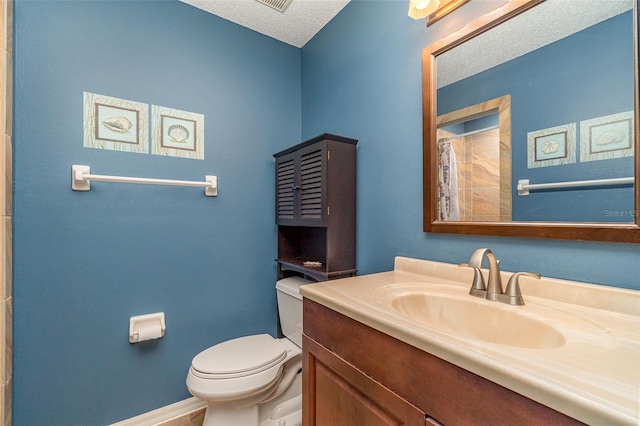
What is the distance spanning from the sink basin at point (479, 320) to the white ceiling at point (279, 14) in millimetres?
1619

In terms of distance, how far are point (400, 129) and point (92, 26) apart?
155 cm

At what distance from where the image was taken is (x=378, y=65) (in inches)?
54.2

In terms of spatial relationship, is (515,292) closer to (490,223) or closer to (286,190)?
(490,223)

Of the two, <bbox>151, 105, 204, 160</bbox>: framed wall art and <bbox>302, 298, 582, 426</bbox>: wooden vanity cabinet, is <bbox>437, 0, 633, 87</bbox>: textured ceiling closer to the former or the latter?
<bbox>302, 298, 582, 426</bbox>: wooden vanity cabinet

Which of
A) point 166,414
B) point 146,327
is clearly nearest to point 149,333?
point 146,327

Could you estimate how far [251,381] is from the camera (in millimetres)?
1224

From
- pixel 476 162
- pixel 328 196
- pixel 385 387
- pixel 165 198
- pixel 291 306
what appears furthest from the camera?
pixel 291 306

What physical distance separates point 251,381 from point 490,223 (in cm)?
117

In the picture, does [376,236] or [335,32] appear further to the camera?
[335,32]

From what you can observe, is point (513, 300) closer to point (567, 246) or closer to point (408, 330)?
point (567, 246)

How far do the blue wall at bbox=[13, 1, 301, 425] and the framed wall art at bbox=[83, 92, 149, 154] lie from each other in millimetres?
38

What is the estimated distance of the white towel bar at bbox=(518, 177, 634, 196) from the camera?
719mm

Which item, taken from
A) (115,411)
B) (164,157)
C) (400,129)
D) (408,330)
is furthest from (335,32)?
(115,411)

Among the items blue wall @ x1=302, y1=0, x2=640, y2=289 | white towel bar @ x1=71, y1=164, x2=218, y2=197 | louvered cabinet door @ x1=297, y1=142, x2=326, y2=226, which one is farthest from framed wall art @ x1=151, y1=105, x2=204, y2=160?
blue wall @ x1=302, y1=0, x2=640, y2=289
